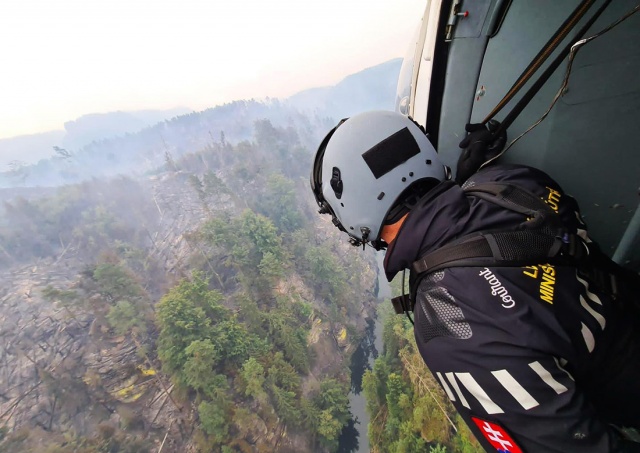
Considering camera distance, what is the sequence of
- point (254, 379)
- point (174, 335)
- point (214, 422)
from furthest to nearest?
point (174, 335) < point (254, 379) < point (214, 422)

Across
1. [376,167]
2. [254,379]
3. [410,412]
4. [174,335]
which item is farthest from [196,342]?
[376,167]

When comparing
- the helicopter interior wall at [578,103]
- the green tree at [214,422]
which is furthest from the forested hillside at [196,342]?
the helicopter interior wall at [578,103]

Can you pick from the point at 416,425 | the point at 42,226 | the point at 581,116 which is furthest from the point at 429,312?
the point at 42,226

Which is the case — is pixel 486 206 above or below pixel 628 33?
below

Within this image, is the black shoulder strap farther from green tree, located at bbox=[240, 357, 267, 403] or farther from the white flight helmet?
green tree, located at bbox=[240, 357, 267, 403]

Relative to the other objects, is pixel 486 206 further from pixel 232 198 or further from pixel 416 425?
pixel 232 198

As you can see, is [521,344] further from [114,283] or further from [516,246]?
[114,283]
